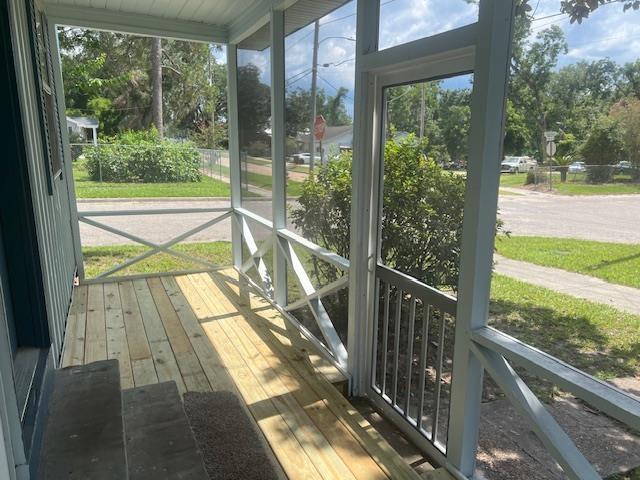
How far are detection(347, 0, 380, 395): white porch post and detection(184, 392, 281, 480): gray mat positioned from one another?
742mm

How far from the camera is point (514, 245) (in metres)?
1.71

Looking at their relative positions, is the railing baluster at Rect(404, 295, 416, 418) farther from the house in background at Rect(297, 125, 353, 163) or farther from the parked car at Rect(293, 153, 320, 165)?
the parked car at Rect(293, 153, 320, 165)

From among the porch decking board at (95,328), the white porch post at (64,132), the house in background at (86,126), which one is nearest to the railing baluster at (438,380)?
the porch decking board at (95,328)

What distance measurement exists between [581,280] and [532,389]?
464mm

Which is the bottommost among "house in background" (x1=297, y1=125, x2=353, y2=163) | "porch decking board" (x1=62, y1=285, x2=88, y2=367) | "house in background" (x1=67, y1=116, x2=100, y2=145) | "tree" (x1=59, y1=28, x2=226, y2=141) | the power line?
"porch decking board" (x1=62, y1=285, x2=88, y2=367)

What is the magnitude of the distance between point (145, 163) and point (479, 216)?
10066 millimetres

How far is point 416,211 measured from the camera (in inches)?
89.5

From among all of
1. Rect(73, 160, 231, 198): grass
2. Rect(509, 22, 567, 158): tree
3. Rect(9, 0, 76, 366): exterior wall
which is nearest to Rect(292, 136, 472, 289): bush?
Rect(509, 22, 567, 158): tree

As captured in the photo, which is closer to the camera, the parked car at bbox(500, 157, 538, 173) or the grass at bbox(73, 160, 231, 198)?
the parked car at bbox(500, 157, 538, 173)

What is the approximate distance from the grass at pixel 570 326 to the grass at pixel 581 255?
0.10m

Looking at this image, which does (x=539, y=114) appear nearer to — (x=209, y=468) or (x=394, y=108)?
(x=394, y=108)

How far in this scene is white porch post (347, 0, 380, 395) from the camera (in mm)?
2371

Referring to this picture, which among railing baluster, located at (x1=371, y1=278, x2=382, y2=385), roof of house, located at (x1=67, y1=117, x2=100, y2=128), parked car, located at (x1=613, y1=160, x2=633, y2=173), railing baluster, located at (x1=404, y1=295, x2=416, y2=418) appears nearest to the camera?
parked car, located at (x1=613, y1=160, x2=633, y2=173)

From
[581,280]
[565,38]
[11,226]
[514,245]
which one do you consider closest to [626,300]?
[581,280]
